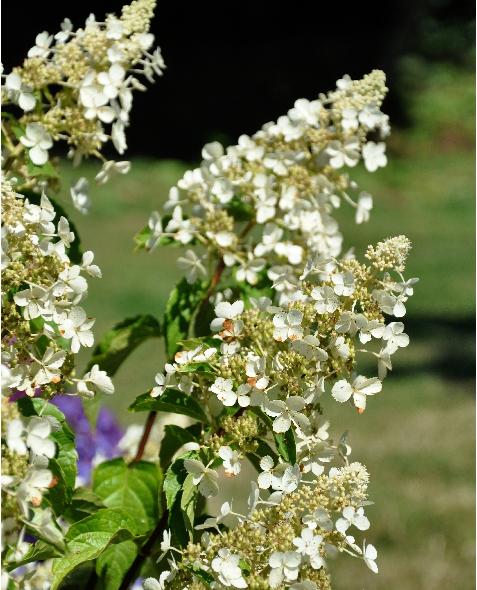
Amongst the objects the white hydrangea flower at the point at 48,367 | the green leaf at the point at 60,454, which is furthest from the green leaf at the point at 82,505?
the white hydrangea flower at the point at 48,367

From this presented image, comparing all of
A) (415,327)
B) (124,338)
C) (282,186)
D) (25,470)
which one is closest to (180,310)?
(124,338)

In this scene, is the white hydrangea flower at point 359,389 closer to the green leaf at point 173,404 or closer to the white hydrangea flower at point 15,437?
the green leaf at point 173,404

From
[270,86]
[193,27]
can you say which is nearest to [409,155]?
[270,86]

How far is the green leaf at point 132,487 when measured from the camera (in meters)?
1.25

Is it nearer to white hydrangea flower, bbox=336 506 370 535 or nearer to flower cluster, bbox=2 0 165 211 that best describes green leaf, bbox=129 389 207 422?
white hydrangea flower, bbox=336 506 370 535

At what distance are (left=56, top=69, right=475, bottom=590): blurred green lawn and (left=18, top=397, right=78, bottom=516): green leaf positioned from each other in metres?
0.49

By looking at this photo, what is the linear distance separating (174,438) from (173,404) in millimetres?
144

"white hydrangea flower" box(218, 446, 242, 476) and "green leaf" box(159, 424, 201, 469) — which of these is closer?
"white hydrangea flower" box(218, 446, 242, 476)

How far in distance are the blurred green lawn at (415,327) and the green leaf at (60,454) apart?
492mm

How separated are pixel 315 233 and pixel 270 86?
1146cm

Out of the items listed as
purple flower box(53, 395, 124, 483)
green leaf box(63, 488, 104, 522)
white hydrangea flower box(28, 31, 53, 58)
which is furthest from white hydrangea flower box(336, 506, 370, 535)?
purple flower box(53, 395, 124, 483)

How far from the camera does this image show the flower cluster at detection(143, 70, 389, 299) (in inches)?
52.0

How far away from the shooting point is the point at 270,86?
41.2 feet

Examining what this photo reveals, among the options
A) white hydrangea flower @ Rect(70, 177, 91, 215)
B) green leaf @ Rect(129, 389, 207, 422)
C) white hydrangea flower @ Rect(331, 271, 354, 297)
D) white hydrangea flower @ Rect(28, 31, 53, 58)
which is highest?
white hydrangea flower @ Rect(28, 31, 53, 58)
